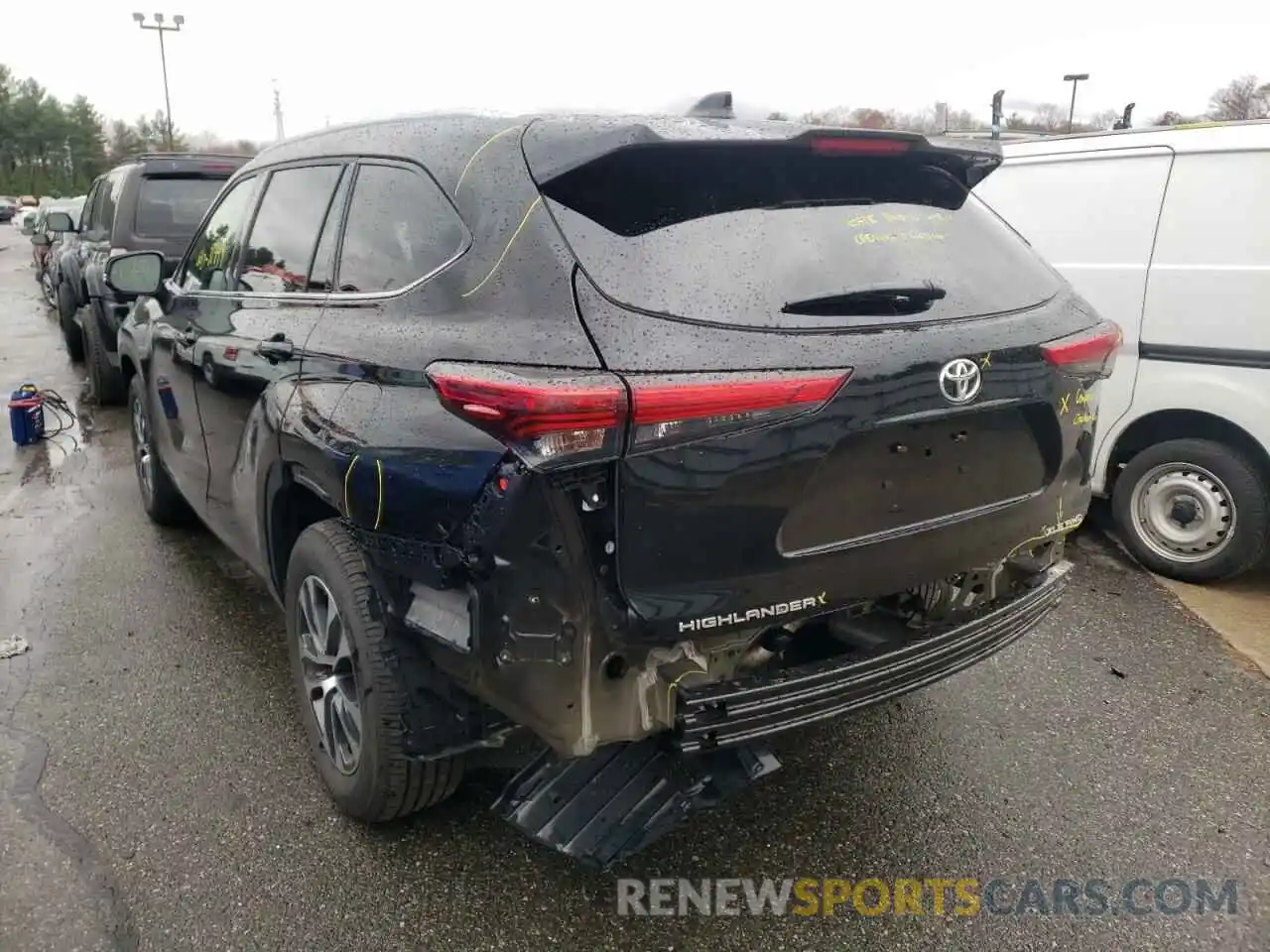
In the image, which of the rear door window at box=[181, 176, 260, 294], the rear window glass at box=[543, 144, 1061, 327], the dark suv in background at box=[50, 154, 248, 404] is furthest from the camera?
the dark suv in background at box=[50, 154, 248, 404]

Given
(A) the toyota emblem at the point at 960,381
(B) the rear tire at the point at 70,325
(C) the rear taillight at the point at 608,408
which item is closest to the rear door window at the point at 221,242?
(C) the rear taillight at the point at 608,408

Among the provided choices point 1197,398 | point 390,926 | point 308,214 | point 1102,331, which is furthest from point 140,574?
point 1197,398

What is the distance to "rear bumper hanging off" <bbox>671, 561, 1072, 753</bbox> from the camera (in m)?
2.15

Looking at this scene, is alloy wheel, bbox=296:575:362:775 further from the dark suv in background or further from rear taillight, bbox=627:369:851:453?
the dark suv in background

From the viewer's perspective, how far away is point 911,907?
2494 mm

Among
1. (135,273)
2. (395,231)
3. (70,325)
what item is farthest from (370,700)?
(70,325)

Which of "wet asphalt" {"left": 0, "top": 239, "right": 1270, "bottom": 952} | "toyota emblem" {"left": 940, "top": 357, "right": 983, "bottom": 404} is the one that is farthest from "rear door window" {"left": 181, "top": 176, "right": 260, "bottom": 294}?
"toyota emblem" {"left": 940, "top": 357, "right": 983, "bottom": 404}

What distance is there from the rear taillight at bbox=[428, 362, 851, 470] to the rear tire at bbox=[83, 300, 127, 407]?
731cm

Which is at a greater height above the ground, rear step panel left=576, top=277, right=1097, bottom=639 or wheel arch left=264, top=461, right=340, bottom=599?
rear step panel left=576, top=277, right=1097, bottom=639

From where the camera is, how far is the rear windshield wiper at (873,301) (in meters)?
2.21

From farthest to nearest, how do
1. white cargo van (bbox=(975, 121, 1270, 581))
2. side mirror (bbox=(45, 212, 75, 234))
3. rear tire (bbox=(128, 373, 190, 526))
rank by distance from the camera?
1. side mirror (bbox=(45, 212, 75, 234))
2. rear tire (bbox=(128, 373, 190, 526))
3. white cargo van (bbox=(975, 121, 1270, 581))

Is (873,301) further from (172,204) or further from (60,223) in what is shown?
(60,223)

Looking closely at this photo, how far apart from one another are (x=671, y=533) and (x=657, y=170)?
2.75 ft

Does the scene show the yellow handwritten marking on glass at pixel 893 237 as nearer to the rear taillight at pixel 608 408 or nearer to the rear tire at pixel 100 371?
the rear taillight at pixel 608 408
